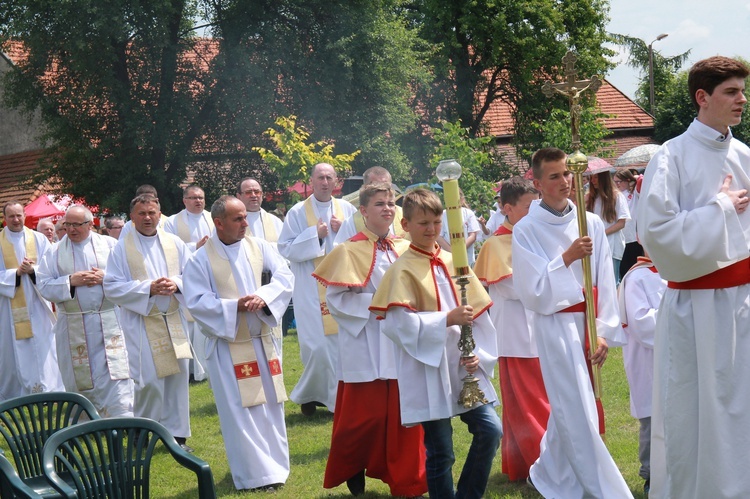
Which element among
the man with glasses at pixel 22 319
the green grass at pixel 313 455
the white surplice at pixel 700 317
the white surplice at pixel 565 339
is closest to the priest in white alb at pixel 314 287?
the green grass at pixel 313 455

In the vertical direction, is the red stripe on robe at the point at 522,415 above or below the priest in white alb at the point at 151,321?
below

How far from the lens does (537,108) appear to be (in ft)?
110

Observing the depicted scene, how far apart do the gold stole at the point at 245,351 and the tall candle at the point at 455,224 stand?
253 centimetres

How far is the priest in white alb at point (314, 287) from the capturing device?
9.55m

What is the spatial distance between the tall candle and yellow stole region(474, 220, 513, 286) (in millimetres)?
1802

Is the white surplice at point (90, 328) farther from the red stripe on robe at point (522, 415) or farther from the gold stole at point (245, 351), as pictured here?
the red stripe on robe at point (522, 415)

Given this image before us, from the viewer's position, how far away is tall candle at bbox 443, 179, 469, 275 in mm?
5184

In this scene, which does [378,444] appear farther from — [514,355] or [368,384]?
[514,355]

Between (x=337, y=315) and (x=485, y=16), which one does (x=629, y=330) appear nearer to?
(x=337, y=315)

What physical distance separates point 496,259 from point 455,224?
1987mm

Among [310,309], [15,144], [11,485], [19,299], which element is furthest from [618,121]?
[11,485]

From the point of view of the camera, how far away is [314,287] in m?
9.93

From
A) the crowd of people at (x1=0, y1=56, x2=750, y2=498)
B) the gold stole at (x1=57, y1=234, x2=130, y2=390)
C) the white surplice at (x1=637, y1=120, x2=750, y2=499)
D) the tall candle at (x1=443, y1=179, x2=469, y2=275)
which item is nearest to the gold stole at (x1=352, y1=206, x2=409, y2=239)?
the crowd of people at (x1=0, y1=56, x2=750, y2=498)

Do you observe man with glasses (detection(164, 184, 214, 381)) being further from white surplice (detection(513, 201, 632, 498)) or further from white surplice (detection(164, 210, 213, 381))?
white surplice (detection(513, 201, 632, 498))
